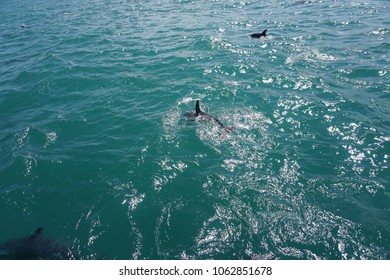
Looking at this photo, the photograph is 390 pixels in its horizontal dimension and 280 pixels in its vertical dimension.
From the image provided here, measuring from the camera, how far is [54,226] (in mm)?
9523

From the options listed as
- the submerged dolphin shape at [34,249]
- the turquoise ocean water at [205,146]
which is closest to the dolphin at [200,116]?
the turquoise ocean water at [205,146]

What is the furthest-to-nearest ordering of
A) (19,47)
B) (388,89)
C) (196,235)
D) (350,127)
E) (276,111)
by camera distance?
(19,47), (388,89), (276,111), (350,127), (196,235)

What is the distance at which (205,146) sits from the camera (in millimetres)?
12336

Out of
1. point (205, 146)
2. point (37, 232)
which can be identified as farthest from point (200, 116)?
point (37, 232)

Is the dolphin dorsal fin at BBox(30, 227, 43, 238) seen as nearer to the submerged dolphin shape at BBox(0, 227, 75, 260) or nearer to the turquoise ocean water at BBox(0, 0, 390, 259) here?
the submerged dolphin shape at BBox(0, 227, 75, 260)

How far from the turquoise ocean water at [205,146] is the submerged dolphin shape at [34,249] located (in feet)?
0.96

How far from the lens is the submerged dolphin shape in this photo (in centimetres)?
853

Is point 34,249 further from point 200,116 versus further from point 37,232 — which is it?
point 200,116

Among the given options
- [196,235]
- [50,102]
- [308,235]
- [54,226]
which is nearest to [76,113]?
[50,102]

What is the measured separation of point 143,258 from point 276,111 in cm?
→ 1029

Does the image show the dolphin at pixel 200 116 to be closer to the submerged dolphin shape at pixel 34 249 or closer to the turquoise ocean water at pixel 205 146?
the turquoise ocean water at pixel 205 146

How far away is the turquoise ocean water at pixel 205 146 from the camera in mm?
8867
